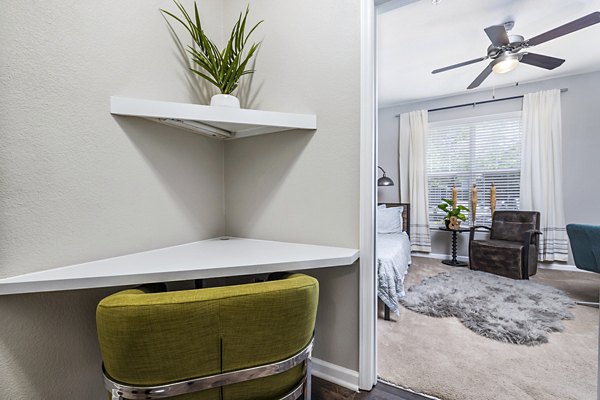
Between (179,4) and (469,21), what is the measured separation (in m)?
2.63

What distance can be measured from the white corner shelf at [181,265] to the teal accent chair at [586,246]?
2.76 m

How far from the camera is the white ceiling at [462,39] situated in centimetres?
225

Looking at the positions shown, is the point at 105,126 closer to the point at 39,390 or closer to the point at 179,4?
the point at 179,4

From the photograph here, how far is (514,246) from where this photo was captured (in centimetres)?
325

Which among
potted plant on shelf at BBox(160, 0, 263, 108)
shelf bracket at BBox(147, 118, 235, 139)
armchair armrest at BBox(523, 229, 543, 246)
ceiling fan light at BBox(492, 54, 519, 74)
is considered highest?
ceiling fan light at BBox(492, 54, 519, 74)

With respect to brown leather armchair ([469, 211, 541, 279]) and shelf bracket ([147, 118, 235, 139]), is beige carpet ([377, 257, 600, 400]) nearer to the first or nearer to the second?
brown leather armchair ([469, 211, 541, 279])

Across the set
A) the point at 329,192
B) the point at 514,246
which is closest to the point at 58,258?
the point at 329,192

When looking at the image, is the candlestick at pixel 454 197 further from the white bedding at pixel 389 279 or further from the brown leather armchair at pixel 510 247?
the white bedding at pixel 389 279

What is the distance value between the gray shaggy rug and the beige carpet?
9 cm

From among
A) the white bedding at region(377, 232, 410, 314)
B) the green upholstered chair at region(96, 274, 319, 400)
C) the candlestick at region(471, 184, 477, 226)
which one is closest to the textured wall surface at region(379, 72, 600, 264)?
the candlestick at region(471, 184, 477, 226)

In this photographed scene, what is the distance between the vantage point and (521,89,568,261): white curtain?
140 inches

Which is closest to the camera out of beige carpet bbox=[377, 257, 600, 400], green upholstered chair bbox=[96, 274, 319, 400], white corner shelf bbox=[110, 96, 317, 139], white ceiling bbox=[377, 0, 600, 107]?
green upholstered chair bbox=[96, 274, 319, 400]

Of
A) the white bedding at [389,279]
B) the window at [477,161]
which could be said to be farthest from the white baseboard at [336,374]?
the window at [477,161]

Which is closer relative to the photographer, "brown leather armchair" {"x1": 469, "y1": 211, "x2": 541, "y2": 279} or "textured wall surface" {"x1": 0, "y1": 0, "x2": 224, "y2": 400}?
"textured wall surface" {"x1": 0, "y1": 0, "x2": 224, "y2": 400}
